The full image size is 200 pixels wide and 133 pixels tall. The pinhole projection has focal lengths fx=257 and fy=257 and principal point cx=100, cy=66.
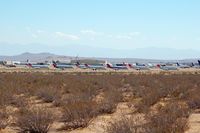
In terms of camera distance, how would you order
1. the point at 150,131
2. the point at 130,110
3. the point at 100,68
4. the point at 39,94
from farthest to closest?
the point at 100,68 < the point at 39,94 < the point at 130,110 < the point at 150,131

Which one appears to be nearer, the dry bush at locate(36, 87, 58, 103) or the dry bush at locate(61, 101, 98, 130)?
the dry bush at locate(61, 101, 98, 130)

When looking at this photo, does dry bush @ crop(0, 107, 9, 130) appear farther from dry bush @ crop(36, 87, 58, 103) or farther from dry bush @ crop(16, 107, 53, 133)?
dry bush @ crop(36, 87, 58, 103)

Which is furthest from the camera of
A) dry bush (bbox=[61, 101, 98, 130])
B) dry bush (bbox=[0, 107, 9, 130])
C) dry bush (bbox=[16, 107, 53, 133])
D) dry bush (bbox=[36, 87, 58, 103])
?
dry bush (bbox=[36, 87, 58, 103])

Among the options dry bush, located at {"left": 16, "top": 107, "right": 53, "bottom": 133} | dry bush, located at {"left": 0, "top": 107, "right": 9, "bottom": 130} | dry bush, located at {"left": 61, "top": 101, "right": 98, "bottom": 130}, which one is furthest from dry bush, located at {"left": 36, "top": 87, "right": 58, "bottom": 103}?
dry bush, located at {"left": 16, "top": 107, "right": 53, "bottom": 133}

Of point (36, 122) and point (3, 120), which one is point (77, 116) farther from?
point (3, 120)

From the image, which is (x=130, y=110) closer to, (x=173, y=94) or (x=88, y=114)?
(x=88, y=114)

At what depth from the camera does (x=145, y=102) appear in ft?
47.6

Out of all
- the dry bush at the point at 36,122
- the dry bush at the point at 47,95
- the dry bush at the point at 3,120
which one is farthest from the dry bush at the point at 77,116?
the dry bush at the point at 47,95

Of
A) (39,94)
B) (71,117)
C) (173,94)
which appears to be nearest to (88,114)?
(71,117)

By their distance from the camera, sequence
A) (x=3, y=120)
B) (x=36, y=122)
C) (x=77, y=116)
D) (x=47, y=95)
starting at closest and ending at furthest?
(x=36, y=122) → (x=77, y=116) → (x=3, y=120) → (x=47, y=95)

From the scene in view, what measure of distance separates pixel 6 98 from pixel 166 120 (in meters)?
11.3

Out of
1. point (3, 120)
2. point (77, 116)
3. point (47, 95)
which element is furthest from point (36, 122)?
point (47, 95)

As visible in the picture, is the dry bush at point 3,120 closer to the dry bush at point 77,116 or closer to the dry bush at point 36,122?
the dry bush at point 36,122

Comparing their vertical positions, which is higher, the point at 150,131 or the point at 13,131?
the point at 150,131
